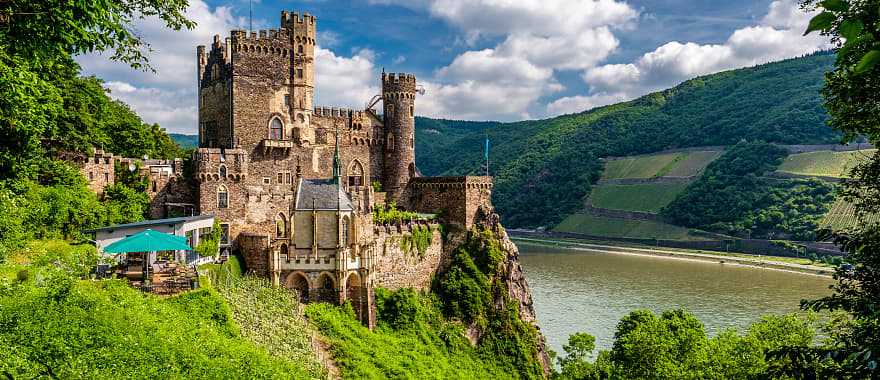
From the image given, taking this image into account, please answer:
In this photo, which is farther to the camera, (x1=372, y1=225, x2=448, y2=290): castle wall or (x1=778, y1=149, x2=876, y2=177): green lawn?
(x1=778, y1=149, x2=876, y2=177): green lawn

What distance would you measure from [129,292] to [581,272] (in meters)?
59.7

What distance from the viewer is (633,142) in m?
149

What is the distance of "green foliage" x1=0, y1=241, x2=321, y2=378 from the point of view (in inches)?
466

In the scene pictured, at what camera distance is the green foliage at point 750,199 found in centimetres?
9288

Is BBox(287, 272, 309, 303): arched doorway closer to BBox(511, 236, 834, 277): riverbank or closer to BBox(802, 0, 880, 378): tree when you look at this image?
BBox(802, 0, 880, 378): tree

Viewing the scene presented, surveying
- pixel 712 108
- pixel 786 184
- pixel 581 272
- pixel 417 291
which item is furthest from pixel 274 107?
pixel 712 108

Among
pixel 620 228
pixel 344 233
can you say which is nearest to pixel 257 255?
pixel 344 233

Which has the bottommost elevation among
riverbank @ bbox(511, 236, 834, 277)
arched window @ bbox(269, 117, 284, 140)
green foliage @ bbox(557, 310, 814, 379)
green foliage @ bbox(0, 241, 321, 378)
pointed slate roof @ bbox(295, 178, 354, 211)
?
riverbank @ bbox(511, 236, 834, 277)

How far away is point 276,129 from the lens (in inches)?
1337

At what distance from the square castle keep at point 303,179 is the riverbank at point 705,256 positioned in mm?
52416

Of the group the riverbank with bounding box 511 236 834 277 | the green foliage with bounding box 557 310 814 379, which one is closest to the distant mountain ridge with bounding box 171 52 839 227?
the riverbank with bounding box 511 236 834 277

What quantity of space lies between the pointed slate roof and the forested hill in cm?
9984

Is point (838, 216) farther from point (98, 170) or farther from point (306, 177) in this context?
point (98, 170)

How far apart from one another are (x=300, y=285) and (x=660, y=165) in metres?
119
